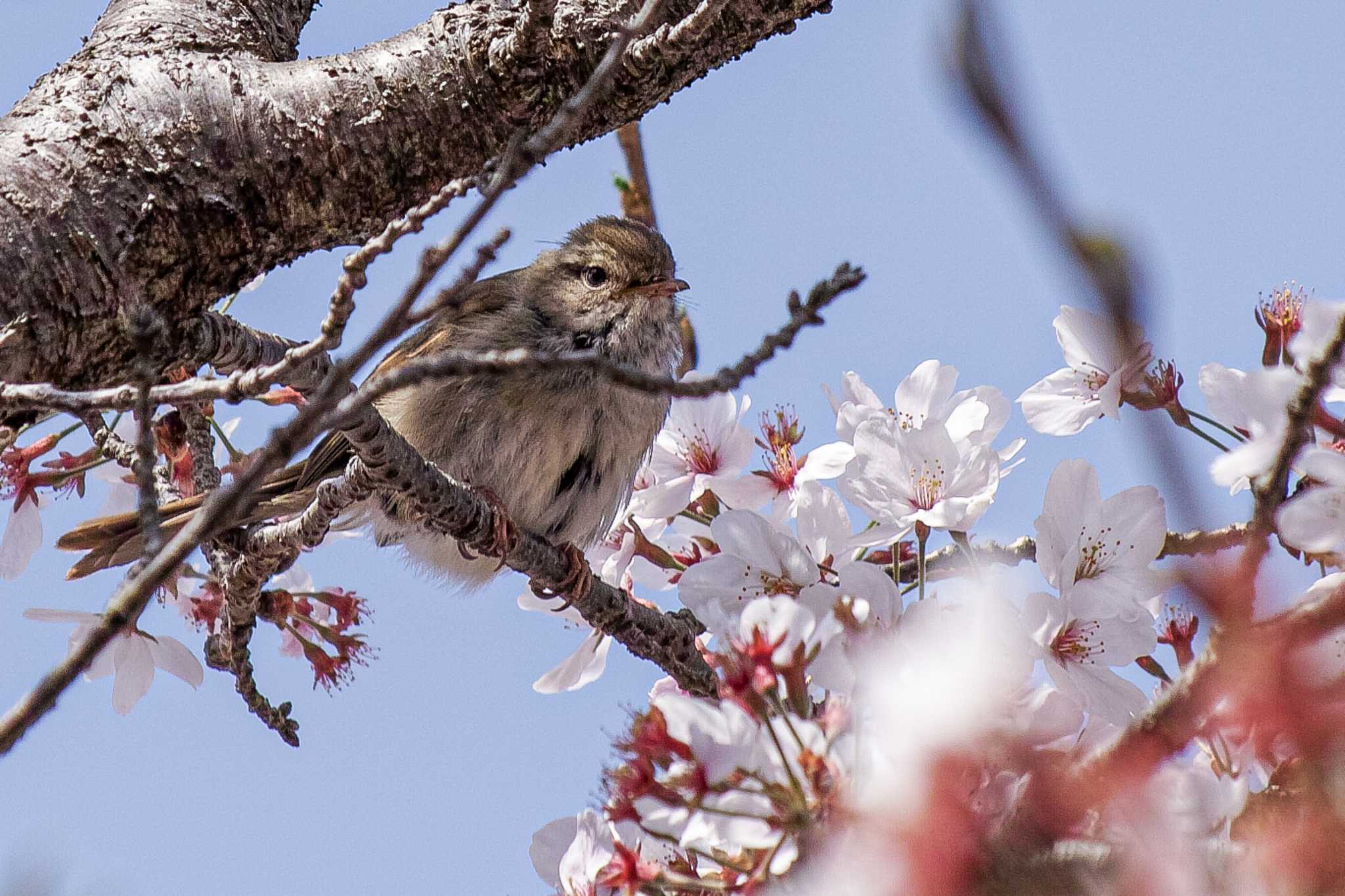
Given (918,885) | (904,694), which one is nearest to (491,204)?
(904,694)

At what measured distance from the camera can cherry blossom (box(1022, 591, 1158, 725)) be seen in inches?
81.4

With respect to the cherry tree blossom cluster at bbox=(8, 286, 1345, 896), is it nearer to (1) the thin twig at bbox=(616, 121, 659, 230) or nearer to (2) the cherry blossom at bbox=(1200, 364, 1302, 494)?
(2) the cherry blossom at bbox=(1200, 364, 1302, 494)

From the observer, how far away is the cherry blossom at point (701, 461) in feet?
10.6

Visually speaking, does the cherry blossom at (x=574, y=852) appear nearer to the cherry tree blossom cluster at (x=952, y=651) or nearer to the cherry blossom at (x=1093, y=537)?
the cherry tree blossom cluster at (x=952, y=651)

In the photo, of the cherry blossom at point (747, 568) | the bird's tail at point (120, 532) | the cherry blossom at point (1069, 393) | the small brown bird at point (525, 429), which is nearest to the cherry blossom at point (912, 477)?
the cherry blossom at point (747, 568)

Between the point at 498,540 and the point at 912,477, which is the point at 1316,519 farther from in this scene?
the point at 498,540

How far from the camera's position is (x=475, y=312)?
4758 millimetres

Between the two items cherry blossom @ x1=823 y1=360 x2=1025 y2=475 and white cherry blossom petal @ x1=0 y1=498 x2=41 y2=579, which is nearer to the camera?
cherry blossom @ x1=823 y1=360 x2=1025 y2=475

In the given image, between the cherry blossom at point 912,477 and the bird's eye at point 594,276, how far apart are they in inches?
92.4

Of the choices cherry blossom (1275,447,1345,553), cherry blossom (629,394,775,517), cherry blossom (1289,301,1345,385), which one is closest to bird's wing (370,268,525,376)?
cherry blossom (629,394,775,517)

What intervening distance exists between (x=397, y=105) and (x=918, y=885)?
287 cm

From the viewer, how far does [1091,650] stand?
216cm

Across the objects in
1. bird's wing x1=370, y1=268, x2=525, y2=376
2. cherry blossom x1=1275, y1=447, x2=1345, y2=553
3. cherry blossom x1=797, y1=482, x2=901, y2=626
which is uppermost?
bird's wing x1=370, y1=268, x2=525, y2=376

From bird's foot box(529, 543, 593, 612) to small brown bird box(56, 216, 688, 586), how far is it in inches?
22.1
